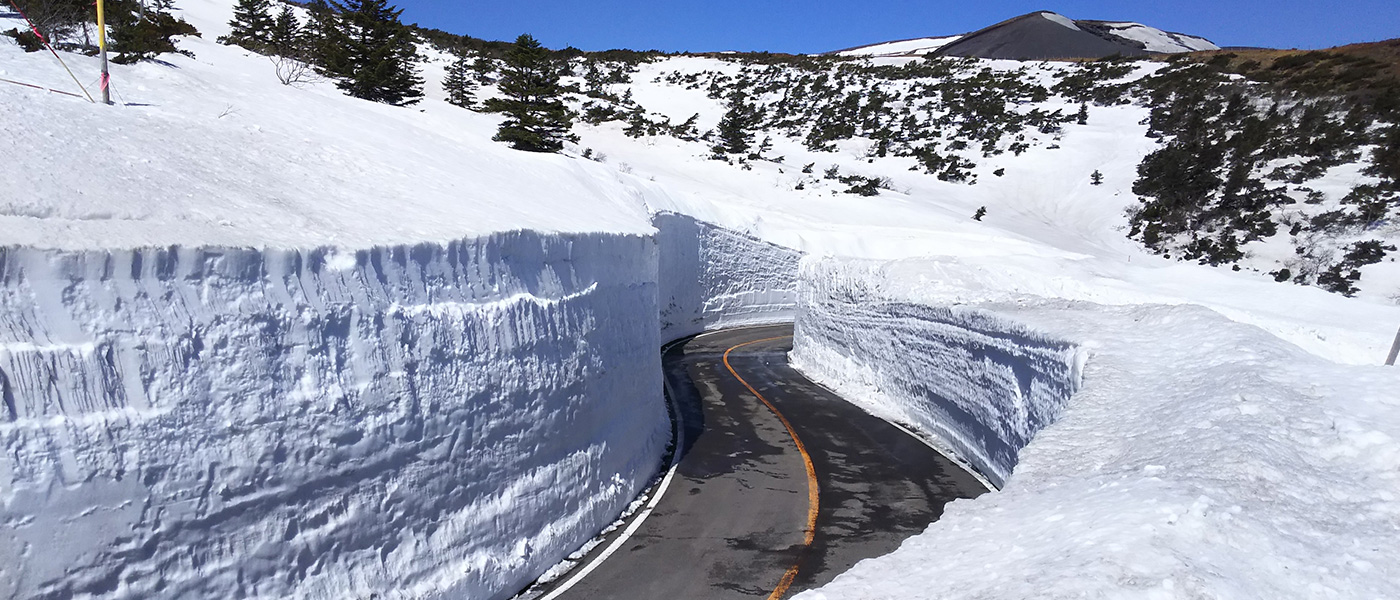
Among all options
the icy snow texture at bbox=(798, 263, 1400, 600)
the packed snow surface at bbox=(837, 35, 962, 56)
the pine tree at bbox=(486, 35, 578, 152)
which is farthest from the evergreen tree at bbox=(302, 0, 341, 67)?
the packed snow surface at bbox=(837, 35, 962, 56)

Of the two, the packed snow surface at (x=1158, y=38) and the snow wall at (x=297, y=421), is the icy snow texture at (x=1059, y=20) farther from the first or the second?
the snow wall at (x=297, y=421)

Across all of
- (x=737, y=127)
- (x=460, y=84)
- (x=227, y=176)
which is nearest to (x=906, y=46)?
(x=737, y=127)

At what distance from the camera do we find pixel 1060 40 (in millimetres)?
90250

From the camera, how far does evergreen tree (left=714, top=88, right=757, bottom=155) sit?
→ 51.0m

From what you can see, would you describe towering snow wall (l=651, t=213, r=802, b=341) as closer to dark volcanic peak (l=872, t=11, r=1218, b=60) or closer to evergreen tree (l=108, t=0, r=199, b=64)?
evergreen tree (l=108, t=0, r=199, b=64)

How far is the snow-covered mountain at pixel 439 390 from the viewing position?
16.7ft

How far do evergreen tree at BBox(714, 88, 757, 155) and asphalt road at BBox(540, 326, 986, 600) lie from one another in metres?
32.4

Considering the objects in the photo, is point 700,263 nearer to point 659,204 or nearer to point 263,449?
point 659,204

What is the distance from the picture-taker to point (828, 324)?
982 inches

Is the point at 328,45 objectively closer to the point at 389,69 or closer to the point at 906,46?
the point at 389,69

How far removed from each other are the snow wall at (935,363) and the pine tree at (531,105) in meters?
12.9

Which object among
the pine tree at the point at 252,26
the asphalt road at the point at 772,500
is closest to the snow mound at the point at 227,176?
the asphalt road at the point at 772,500

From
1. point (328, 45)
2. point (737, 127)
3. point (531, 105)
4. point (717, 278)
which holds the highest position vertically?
point (328, 45)

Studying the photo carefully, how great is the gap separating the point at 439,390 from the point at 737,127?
46917 mm
